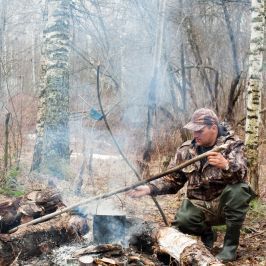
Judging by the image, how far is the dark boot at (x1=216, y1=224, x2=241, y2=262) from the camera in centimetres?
365

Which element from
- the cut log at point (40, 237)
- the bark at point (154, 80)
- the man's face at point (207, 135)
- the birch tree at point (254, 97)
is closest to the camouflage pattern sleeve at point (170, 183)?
the man's face at point (207, 135)

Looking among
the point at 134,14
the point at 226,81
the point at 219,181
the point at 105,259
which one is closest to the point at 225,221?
the point at 219,181

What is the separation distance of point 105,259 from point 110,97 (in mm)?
10742

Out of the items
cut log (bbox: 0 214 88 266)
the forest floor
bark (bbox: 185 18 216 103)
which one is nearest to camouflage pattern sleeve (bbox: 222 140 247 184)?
the forest floor

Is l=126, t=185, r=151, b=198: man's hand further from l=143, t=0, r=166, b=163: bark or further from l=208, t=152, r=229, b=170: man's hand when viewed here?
l=143, t=0, r=166, b=163: bark

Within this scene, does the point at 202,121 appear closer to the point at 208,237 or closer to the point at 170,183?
the point at 170,183

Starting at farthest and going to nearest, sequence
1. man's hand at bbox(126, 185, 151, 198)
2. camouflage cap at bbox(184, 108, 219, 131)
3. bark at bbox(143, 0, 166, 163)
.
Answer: bark at bbox(143, 0, 166, 163), man's hand at bbox(126, 185, 151, 198), camouflage cap at bbox(184, 108, 219, 131)

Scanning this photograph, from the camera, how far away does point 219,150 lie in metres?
3.41

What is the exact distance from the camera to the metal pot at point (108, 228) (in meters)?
3.93

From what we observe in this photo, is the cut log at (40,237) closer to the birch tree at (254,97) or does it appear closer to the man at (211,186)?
the man at (211,186)

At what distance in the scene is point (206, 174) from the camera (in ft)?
12.4

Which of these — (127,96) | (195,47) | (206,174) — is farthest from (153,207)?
(127,96)

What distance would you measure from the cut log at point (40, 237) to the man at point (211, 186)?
2.41ft

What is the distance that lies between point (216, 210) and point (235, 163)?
59 centimetres
